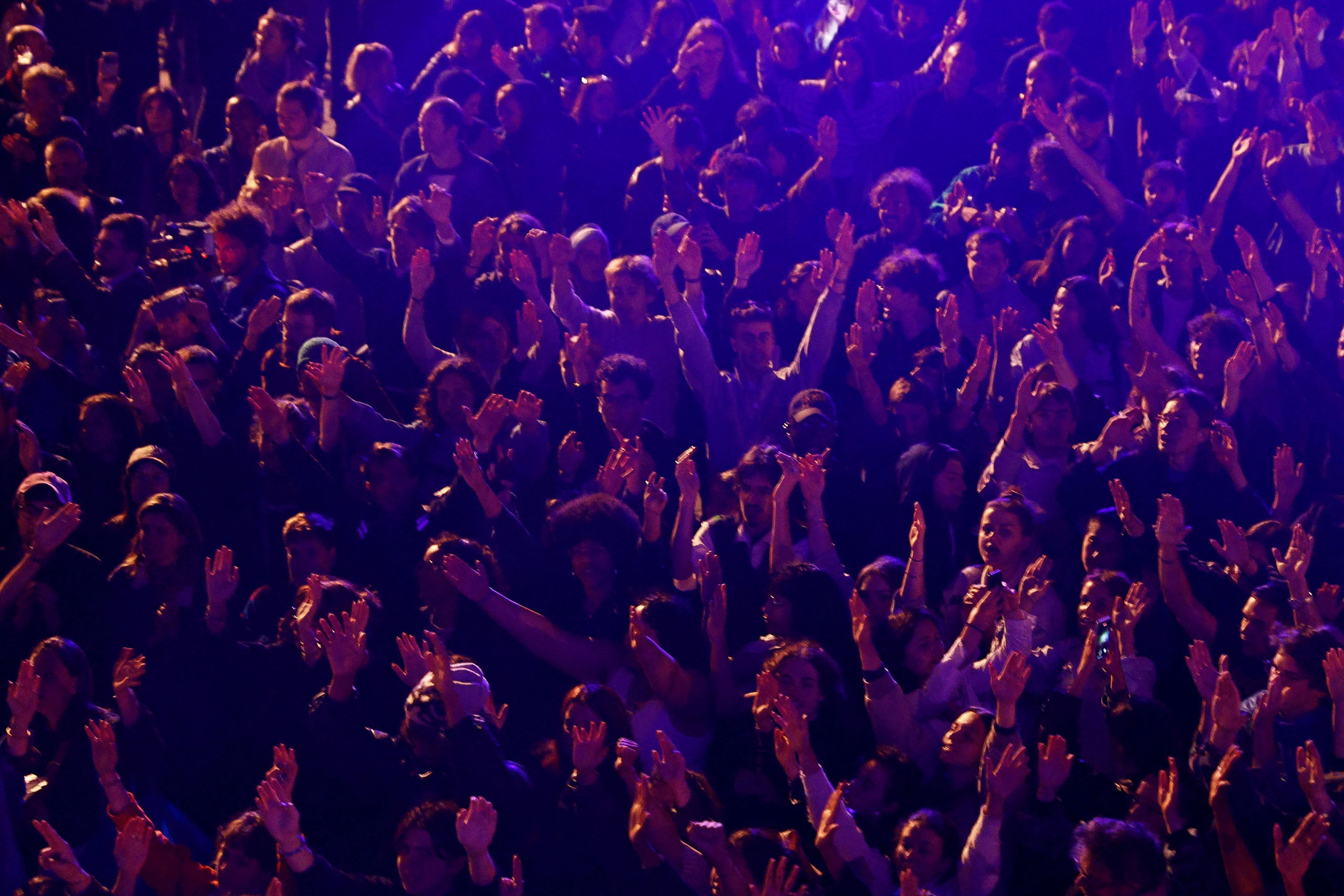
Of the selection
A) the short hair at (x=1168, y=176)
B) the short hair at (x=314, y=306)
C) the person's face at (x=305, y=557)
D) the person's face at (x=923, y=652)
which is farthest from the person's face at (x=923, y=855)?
the short hair at (x=1168, y=176)

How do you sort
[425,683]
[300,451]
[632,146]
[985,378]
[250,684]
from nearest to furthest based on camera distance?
[425,683]
[250,684]
[300,451]
[985,378]
[632,146]

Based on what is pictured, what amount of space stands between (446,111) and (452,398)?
80.8 inches

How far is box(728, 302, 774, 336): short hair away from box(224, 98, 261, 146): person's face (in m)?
3.26

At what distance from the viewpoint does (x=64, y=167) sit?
20.3 feet

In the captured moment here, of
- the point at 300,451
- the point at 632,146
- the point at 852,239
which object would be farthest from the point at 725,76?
the point at 300,451

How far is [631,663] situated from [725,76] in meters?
3.87

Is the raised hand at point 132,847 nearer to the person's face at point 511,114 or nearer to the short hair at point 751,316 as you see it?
the short hair at point 751,316

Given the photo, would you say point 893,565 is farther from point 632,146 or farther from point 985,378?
point 632,146

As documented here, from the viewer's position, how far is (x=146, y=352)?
500 centimetres

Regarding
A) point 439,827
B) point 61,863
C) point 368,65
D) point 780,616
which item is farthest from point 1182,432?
point 368,65

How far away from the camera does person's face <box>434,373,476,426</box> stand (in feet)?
16.0

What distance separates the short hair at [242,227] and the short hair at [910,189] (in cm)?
300

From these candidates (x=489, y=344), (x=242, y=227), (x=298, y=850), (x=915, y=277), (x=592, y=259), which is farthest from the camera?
(x=592, y=259)

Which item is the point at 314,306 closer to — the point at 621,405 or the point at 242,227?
the point at 242,227
